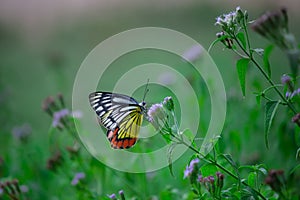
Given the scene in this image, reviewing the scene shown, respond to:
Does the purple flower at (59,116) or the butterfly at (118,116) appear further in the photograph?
the purple flower at (59,116)

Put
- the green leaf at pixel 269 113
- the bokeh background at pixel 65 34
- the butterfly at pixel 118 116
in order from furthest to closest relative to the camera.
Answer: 1. the bokeh background at pixel 65 34
2. the butterfly at pixel 118 116
3. the green leaf at pixel 269 113

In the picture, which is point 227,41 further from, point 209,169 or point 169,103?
point 209,169

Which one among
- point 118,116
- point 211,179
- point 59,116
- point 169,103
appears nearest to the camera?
point 211,179

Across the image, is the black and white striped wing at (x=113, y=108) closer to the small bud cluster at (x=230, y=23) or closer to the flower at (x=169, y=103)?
the flower at (x=169, y=103)

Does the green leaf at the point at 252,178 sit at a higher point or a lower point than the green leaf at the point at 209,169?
lower

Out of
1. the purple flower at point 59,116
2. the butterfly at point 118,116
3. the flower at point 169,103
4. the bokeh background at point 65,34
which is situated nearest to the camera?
the flower at point 169,103

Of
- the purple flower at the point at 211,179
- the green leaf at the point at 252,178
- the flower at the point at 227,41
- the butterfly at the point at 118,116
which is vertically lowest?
the green leaf at the point at 252,178

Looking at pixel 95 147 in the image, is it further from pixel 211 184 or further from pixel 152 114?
pixel 211 184

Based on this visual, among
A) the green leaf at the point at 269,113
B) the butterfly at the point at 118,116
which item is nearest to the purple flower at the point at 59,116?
the butterfly at the point at 118,116

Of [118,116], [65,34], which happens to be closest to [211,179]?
[118,116]
